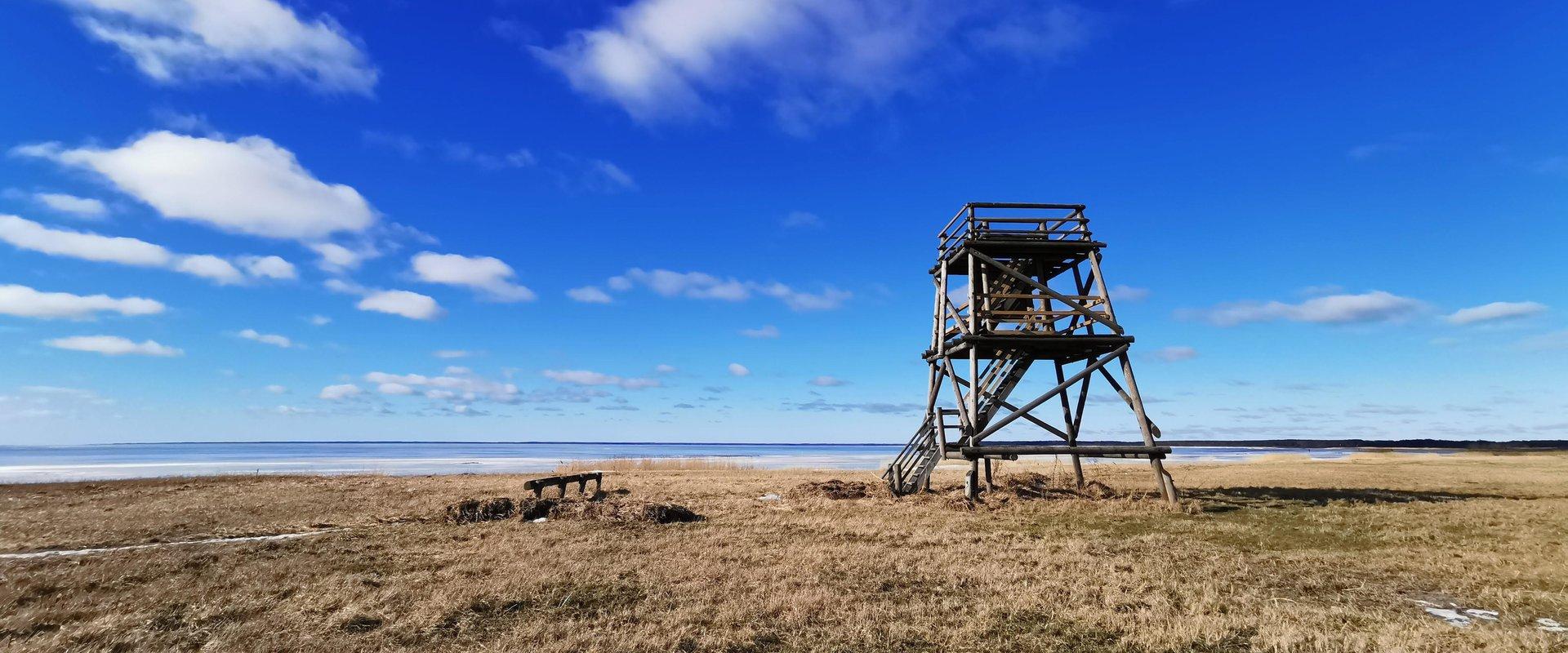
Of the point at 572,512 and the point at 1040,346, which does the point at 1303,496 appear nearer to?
the point at 1040,346

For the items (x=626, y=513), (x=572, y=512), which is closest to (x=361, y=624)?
(x=626, y=513)

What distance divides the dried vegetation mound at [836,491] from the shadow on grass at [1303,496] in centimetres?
848

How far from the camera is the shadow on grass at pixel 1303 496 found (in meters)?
16.9

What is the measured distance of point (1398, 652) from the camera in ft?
19.5

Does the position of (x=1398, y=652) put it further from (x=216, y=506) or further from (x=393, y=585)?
(x=216, y=506)

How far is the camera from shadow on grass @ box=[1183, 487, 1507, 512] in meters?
16.9

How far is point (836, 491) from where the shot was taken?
19.7m

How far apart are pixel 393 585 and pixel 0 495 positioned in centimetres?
2498

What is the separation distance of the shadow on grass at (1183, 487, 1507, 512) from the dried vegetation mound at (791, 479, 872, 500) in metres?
8.48

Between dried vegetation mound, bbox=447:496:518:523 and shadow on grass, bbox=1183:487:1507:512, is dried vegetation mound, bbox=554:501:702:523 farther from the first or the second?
shadow on grass, bbox=1183:487:1507:512

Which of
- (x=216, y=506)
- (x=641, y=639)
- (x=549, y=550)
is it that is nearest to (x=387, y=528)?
(x=549, y=550)

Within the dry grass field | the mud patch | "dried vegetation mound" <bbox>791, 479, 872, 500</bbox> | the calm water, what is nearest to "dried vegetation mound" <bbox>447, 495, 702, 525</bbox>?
the dry grass field

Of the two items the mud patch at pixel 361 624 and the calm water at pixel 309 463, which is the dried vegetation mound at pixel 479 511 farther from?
the calm water at pixel 309 463

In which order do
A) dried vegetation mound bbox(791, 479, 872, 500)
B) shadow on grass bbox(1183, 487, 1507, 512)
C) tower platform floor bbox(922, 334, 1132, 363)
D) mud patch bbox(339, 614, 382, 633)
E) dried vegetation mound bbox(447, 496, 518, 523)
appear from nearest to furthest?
mud patch bbox(339, 614, 382, 633) < dried vegetation mound bbox(447, 496, 518, 523) < shadow on grass bbox(1183, 487, 1507, 512) < tower platform floor bbox(922, 334, 1132, 363) < dried vegetation mound bbox(791, 479, 872, 500)
